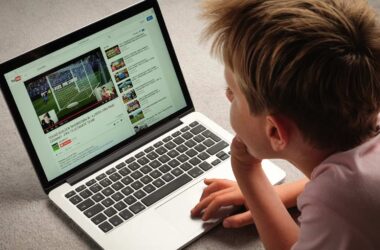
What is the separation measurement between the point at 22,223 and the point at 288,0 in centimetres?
54

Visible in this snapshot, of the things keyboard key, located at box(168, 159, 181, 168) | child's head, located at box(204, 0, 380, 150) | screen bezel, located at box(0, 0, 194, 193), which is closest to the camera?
child's head, located at box(204, 0, 380, 150)

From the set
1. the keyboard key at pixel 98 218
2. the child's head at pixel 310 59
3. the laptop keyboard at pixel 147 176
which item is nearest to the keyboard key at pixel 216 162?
the laptop keyboard at pixel 147 176

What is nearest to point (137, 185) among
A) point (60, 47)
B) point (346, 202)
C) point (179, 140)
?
point (179, 140)

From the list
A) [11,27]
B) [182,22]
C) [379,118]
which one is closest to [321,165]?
[379,118]

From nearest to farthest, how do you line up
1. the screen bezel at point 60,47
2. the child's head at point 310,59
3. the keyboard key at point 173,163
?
the child's head at point 310,59, the screen bezel at point 60,47, the keyboard key at point 173,163

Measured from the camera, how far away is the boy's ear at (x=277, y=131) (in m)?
0.69

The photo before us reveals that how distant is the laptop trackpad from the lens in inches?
35.3

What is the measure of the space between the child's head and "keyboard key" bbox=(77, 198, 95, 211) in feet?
1.15

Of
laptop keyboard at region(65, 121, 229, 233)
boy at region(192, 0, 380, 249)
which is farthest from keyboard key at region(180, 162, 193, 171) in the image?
boy at region(192, 0, 380, 249)

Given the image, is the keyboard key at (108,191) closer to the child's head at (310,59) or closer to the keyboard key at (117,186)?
the keyboard key at (117,186)

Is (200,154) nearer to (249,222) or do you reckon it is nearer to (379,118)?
(249,222)

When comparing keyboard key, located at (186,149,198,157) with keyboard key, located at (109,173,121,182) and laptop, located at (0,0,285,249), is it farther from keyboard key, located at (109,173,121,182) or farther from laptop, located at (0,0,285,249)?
keyboard key, located at (109,173,121,182)

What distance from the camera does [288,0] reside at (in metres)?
0.66

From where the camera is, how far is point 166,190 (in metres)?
0.95
